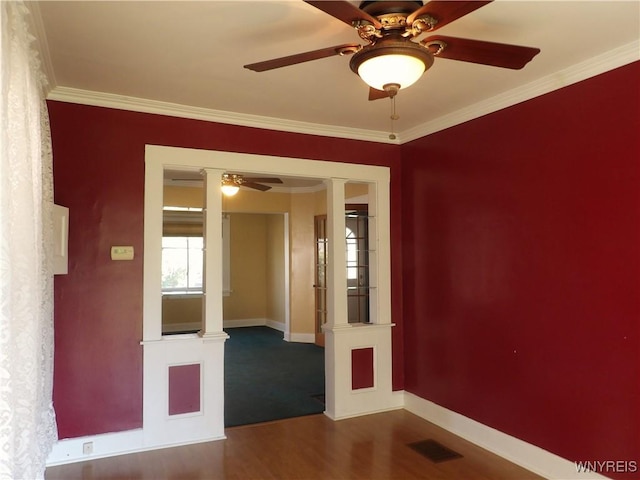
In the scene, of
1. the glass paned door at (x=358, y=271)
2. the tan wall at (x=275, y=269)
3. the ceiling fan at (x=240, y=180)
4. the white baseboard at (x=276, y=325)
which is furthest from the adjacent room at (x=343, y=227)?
the tan wall at (x=275, y=269)

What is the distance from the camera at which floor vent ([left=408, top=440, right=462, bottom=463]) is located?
3316mm

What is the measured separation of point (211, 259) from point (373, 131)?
6.31 feet

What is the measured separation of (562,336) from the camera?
118 inches

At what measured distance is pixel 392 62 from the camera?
1977 mm

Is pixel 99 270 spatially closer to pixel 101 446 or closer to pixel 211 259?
pixel 211 259

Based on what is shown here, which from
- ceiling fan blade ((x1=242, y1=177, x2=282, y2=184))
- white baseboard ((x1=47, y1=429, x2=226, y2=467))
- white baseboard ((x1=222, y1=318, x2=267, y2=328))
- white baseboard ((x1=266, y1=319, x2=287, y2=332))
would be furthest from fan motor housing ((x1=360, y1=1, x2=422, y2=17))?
white baseboard ((x1=222, y1=318, x2=267, y2=328))

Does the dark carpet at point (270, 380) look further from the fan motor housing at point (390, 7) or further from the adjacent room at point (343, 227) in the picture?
the fan motor housing at point (390, 7)

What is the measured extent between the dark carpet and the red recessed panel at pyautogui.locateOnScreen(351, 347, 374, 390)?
1.47ft

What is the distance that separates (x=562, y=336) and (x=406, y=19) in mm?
2242

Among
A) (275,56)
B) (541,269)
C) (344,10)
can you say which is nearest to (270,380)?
(541,269)

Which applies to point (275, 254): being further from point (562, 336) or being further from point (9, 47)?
point (9, 47)

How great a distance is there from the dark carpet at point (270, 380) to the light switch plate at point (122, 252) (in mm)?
1695

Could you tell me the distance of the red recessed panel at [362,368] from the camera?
4246 millimetres

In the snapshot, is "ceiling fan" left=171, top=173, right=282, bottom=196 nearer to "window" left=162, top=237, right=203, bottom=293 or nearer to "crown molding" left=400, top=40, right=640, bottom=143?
"crown molding" left=400, top=40, right=640, bottom=143
